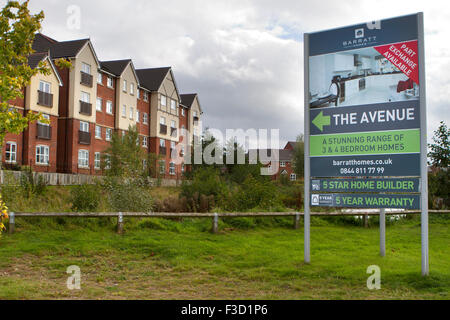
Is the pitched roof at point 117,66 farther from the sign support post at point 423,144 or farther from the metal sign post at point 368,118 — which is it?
the sign support post at point 423,144

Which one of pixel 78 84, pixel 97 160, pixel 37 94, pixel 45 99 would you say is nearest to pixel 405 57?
pixel 37 94

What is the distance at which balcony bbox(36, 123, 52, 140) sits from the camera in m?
34.9

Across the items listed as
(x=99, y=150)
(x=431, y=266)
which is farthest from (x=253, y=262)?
(x=99, y=150)

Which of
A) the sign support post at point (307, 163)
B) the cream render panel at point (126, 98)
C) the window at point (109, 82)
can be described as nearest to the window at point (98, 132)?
the cream render panel at point (126, 98)

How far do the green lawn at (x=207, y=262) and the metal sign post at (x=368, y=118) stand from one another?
2.43 feet

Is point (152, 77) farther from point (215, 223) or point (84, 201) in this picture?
point (215, 223)

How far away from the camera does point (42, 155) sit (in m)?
35.4

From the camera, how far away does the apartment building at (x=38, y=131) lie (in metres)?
33.0

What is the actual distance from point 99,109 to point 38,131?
8744 millimetres

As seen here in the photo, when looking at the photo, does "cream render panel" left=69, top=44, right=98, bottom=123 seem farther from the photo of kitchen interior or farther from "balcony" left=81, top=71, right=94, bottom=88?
the photo of kitchen interior

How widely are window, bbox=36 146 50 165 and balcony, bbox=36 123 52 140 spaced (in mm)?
870

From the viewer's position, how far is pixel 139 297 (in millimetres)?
6371

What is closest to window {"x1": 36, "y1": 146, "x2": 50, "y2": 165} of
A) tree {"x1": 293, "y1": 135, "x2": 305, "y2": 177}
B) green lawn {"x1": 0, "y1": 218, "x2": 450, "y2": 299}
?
green lawn {"x1": 0, "y1": 218, "x2": 450, "y2": 299}

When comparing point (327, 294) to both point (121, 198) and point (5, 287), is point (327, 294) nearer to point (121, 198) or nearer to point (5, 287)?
point (5, 287)
